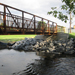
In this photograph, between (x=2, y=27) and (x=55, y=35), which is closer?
(x=2, y=27)

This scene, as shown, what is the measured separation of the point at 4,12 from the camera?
8.74 metres

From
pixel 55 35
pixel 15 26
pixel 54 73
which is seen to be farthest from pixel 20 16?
pixel 55 35

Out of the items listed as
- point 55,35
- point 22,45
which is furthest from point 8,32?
point 55,35

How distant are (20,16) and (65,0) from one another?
5.62m

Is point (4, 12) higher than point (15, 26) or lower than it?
higher

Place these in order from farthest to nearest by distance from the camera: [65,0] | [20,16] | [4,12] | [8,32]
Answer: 1. [65,0]
2. [20,16]
3. [8,32]
4. [4,12]

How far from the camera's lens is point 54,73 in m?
→ 5.39

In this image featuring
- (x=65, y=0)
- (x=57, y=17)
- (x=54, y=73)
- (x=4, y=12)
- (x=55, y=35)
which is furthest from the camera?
(x=55, y=35)

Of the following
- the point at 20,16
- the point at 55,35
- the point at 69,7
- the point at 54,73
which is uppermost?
the point at 69,7

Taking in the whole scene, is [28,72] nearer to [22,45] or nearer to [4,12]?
[4,12]

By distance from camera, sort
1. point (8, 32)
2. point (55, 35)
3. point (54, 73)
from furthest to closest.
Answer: point (55, 35) → point (8, 32) → point (54, 73)

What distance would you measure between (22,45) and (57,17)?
211 inches

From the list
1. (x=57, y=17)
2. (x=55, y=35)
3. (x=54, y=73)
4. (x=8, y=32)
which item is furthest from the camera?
(x=55, y=35)

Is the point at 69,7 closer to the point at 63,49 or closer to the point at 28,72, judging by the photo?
the point at 63,49
